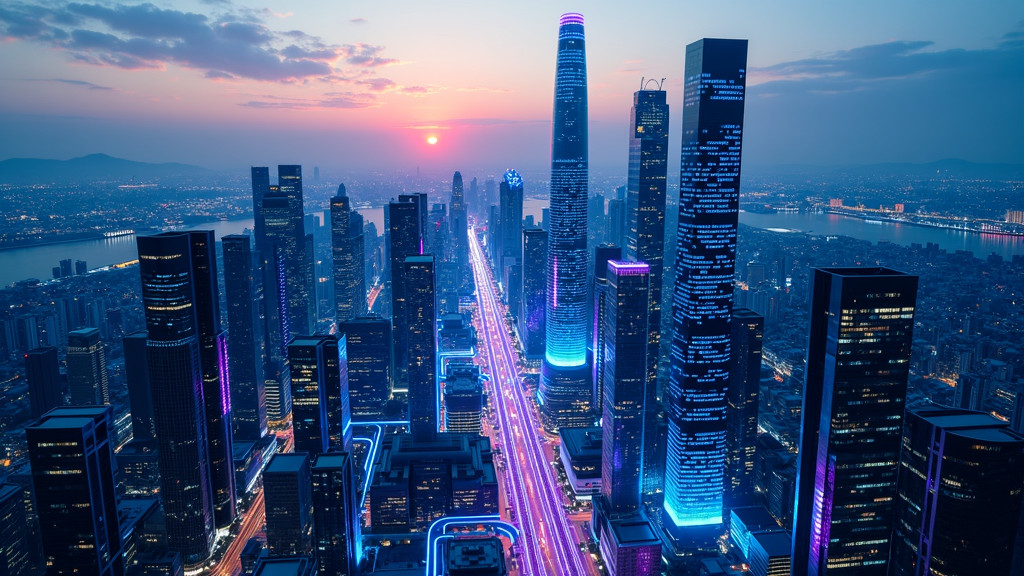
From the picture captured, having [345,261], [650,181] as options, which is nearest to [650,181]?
[650,181]

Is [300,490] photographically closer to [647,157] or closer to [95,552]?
[95,552]

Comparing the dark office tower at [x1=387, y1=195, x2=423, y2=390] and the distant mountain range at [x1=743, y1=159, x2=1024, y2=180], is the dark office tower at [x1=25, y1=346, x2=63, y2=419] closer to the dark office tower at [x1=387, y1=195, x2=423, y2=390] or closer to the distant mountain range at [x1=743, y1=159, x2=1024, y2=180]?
the dark office tower at [x1=387, y1=195, x2=423, y2=390]

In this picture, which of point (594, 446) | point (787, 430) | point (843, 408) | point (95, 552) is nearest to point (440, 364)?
point (594, 446)

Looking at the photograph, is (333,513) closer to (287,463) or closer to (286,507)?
(286,507)

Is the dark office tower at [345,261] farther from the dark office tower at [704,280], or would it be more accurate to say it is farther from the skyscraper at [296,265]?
the dark office tower at [704,280]

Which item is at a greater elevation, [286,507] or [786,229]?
[786,229]

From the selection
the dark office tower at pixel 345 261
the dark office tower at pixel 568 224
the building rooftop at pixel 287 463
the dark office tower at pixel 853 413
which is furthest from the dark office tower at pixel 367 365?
the dark office tower at pixel 853 413
